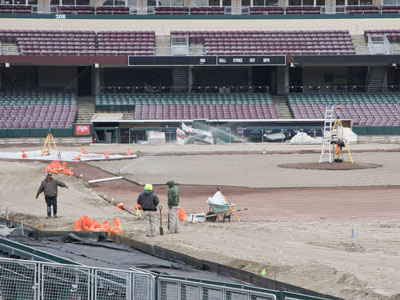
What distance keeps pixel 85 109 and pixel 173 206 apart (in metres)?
45.8

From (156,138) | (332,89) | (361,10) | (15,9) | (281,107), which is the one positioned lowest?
(156,138)

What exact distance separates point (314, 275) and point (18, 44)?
188ft

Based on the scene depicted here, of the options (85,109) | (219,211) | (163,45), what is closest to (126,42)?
(163,45)

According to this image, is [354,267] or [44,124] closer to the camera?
[354,267]

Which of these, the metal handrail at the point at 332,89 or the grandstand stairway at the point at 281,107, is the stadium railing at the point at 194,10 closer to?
the metal handrail at the point at 332,89

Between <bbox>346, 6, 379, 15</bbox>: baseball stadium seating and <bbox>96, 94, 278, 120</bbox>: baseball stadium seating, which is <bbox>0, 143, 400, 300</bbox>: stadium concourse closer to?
<bbox>96, 94, 278, 120</bbox>: baseball stadium seating

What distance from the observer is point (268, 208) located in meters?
23.6

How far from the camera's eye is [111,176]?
112 feet

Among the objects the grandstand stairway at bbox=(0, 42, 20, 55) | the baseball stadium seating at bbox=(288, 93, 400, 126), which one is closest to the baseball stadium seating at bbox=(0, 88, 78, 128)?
the grandstand stairway at bbox=(0, 42, 20, 55)

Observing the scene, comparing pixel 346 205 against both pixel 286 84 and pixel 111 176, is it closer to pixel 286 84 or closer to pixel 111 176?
pixel 111 176

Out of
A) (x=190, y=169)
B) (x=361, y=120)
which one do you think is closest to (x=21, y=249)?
(x=190, y=169)

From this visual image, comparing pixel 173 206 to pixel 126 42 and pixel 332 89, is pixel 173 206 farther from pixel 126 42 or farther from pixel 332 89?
pixel 332 89

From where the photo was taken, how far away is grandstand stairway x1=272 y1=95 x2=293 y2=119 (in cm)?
6122

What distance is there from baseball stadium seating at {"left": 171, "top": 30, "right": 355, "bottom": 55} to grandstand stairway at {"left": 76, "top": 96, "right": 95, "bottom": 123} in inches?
456
